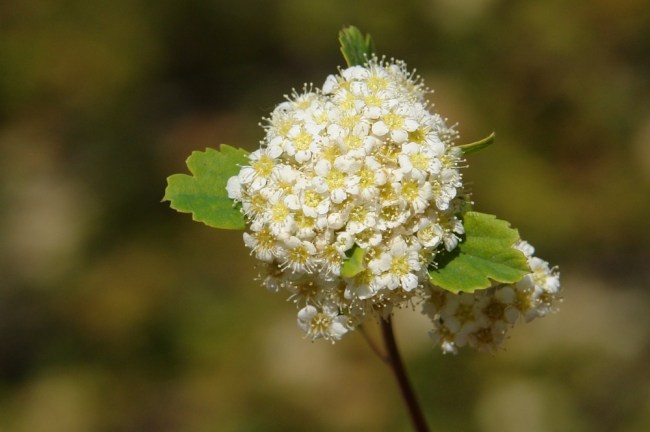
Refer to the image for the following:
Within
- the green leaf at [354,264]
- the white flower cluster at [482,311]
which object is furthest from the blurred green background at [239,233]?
the green leaf at [354,264]

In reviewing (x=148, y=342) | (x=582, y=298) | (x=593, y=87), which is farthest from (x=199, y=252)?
(x=593, y=87)

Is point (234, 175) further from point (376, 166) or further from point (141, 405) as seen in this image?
point (141, 405)

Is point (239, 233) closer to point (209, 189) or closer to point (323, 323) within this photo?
point (209, 189)

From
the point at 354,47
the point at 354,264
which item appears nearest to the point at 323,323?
the point at 354,264

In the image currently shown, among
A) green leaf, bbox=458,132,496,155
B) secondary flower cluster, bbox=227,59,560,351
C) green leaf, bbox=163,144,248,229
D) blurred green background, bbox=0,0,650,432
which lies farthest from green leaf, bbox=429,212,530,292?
blurred green background, bbox=0,0,650,432

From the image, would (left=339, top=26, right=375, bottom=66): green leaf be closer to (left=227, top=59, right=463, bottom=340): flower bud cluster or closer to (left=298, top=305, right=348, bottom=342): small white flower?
(left=227, top=59, right=463, bottom=340): flower bud cluster
